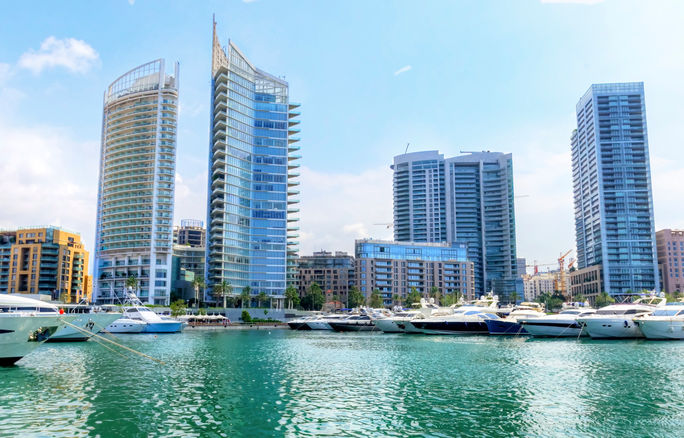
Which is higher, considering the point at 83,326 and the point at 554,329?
the point at 83,326

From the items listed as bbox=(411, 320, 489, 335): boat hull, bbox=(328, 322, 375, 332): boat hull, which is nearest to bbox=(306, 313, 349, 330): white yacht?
bbox=(328, 322, 375, 332): boat hull

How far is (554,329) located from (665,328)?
16016mm


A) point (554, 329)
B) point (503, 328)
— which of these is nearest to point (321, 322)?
point (503, 328)

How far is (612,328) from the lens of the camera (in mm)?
82000

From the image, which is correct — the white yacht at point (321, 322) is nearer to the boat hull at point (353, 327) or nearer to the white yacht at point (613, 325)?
the boat hull at point (353, 327)

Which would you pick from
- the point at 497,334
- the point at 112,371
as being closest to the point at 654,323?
the point at 497,334

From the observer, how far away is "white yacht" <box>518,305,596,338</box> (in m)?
87.4

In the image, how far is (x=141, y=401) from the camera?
32938mm

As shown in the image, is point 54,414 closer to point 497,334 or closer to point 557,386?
point 557,386

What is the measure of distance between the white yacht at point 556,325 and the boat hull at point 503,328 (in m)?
4.85

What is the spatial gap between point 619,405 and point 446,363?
21.6 meters

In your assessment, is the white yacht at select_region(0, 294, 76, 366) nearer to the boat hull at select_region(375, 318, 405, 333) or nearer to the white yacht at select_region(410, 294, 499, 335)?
the white yacht at select_region(410, 294, 499, 335)

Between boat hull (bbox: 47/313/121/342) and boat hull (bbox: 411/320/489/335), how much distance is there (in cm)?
5422

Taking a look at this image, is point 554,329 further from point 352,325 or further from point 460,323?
point 352,325
